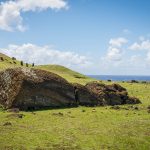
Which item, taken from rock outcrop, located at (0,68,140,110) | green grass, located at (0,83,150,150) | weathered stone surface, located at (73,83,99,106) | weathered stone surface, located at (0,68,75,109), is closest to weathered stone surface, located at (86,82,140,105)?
rock outcrop, located at (0,68,140,110)

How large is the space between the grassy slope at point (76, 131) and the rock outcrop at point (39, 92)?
2617 millimetres

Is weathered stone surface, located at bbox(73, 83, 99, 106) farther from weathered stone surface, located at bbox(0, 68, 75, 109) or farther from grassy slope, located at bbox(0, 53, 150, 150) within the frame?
grassy slope, located at bbox(0, 53, 150, 150)

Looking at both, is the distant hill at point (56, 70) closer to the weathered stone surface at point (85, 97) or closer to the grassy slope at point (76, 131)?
the weathered stone surface at point (85, 97)

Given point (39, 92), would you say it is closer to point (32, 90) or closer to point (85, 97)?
point (32, 90)

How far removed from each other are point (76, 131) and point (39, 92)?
12.9m

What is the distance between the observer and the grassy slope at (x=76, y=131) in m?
24.1

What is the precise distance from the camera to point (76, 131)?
2759 cm

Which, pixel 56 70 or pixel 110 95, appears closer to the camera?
pixel 110 95

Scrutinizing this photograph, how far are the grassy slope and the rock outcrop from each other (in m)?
2.62

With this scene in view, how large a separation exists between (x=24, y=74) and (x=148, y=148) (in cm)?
1864

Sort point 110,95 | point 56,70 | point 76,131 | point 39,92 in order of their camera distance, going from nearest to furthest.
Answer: point 76,131 < point 39,92 < point 110,95 < point 56,70

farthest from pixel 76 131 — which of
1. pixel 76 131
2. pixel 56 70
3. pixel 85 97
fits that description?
pixel 56 70

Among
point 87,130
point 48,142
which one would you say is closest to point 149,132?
point 87,130

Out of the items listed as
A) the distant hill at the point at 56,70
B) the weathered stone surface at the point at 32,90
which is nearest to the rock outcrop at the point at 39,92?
the weathered stone surface at the point at 32,90
